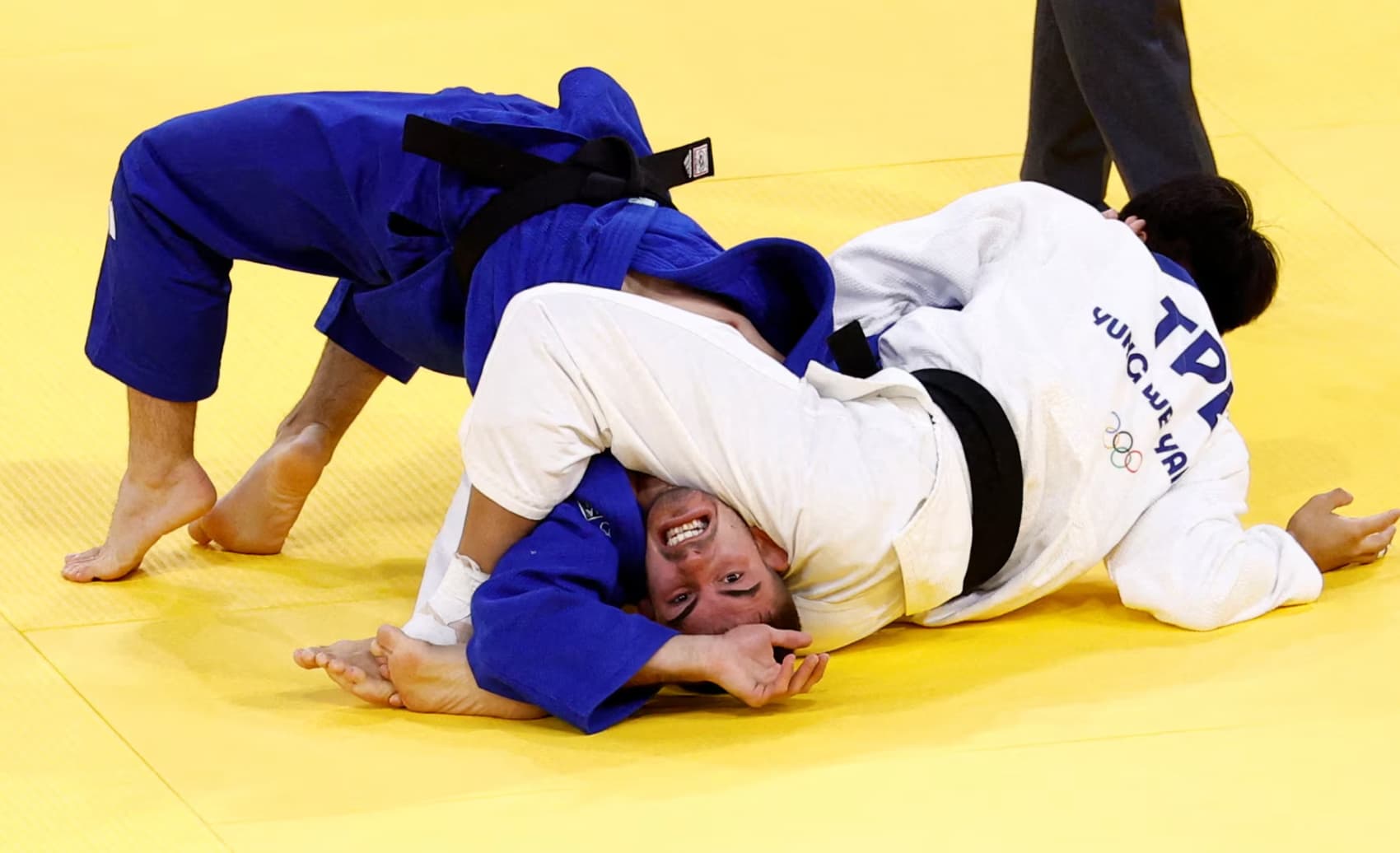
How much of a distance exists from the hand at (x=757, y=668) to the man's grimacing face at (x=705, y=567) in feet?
0.15

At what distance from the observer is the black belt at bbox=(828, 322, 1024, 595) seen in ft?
7.14

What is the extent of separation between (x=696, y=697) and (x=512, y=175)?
2.24 ft

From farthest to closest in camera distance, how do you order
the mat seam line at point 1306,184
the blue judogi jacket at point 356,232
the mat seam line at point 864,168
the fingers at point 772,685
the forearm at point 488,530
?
the mat seam line at point 864,168 < the mat seam line at point 1306,184 < the blue judogi jacket at point 356,232 < the forearm at point 488,530 < the fingers at point 772,685

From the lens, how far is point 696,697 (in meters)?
2.18

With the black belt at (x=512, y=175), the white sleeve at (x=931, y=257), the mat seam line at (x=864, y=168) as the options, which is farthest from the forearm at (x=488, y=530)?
the mat seam line at (x=864, y=168)

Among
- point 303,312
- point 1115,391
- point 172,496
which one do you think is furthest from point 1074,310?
point 303,312

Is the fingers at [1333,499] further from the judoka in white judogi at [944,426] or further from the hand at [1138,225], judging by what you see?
the hand at [1138,225]

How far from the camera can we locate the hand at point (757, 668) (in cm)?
199

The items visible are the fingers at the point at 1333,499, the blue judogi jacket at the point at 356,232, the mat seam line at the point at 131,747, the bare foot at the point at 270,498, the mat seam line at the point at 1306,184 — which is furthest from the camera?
the mat seam line at the point at 1306,184

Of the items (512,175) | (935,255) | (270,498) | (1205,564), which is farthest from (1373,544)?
(270,498)

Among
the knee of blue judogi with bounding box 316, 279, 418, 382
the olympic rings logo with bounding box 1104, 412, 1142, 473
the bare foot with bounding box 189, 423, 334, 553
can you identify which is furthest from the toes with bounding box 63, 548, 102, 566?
the olympic rings logo with bounding box 1104, 412, 1142, 473

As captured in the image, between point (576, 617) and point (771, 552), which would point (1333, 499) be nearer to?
point (771, 552)

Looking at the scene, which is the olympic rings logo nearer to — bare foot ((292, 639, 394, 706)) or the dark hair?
the dark hair

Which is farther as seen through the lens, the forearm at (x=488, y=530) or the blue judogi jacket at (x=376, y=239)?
the blue judogi jacket at (x=376, y=239)
